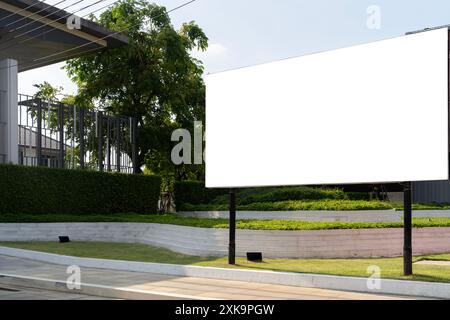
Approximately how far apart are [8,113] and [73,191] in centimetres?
518

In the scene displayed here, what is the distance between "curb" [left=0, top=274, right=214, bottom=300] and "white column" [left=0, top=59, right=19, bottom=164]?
14.9m

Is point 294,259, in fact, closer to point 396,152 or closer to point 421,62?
point 396,152

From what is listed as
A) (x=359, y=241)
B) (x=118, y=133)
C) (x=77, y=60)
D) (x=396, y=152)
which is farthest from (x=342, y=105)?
(x=77, y=60)

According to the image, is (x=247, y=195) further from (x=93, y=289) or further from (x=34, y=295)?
(x=34, y=295)

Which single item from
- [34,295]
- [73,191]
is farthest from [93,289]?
[73,191]

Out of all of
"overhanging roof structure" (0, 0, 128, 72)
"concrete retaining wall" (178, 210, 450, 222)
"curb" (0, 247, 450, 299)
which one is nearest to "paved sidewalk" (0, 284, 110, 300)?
"curb" (0, 247, 450, 299)

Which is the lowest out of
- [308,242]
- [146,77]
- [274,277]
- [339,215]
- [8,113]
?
[274,277]

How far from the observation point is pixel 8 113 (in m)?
28.8

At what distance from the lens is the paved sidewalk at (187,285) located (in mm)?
11586

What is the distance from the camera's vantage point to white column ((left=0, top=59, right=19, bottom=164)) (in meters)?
28.4

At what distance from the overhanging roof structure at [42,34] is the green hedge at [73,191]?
700cm

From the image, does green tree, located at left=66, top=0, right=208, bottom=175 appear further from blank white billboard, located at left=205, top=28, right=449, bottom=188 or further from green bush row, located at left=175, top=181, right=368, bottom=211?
blank white billboard, located at left=205, top=28, right=449, bottom=188

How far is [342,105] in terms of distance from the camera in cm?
1248

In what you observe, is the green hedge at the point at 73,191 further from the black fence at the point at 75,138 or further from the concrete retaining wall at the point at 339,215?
the concrete retaining wall at the point at 339,215
